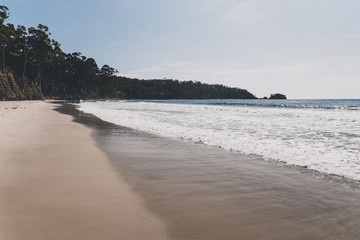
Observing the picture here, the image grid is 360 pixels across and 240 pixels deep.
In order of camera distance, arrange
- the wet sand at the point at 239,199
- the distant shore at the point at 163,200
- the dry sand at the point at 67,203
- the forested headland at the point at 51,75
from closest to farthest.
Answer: the dry sand at the point at 67,203 → the distant shore at the point at 163,200 → the wet sand at the point at 239,199 → the forested headland at the point at 51,75

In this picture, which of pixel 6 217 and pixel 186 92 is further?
pixel 186 92

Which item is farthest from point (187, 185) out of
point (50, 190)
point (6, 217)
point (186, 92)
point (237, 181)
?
point (186, 92)

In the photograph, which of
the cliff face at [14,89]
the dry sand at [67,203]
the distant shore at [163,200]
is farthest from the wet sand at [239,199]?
the cliff face at [14,89]

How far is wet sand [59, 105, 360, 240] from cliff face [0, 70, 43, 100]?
47.2m

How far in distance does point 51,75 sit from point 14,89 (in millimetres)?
39908

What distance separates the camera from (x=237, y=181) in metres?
3.86

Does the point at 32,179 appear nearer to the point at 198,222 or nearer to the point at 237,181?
the point at 198,222

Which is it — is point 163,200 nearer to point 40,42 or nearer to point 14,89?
point 14,89

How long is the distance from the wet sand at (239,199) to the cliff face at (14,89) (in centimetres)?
4717

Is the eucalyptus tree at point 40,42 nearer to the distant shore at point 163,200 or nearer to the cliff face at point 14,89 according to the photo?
the cliff face at point 14,89

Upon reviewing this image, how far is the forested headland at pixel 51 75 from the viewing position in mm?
48750

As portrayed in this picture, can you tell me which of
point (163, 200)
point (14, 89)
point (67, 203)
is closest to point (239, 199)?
point (163, 200)

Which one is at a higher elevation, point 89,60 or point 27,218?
point 89,60

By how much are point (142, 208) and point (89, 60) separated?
402 feet
